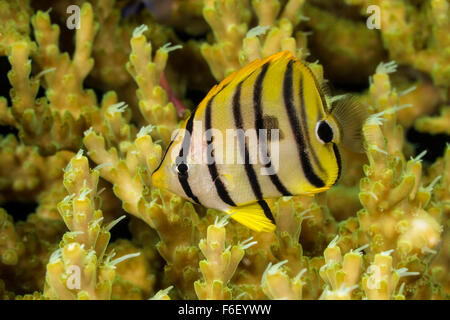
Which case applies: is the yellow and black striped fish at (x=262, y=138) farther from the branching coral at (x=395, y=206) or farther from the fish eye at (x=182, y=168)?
the branching coral at (x=395, y=206)

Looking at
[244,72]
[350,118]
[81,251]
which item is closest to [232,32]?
[244,72]

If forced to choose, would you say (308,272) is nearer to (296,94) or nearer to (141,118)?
(296,94)

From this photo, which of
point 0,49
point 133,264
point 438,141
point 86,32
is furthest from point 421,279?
point 0,49

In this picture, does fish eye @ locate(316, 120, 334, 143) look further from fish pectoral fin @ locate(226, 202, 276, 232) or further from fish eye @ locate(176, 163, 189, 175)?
fish eye @ locate(176, 163, 189, 175)

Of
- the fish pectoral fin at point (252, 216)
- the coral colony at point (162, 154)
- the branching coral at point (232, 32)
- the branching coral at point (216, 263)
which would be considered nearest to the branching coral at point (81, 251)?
the coral colony at point (162, 154)

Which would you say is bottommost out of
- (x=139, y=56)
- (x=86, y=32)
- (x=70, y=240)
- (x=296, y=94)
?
(x=70, y=240)

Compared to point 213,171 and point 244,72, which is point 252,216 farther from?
point 244,72

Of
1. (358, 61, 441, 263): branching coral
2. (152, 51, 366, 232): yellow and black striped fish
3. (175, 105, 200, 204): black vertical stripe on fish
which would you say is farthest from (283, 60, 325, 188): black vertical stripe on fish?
(358, 61, 441, 263): branching coral
